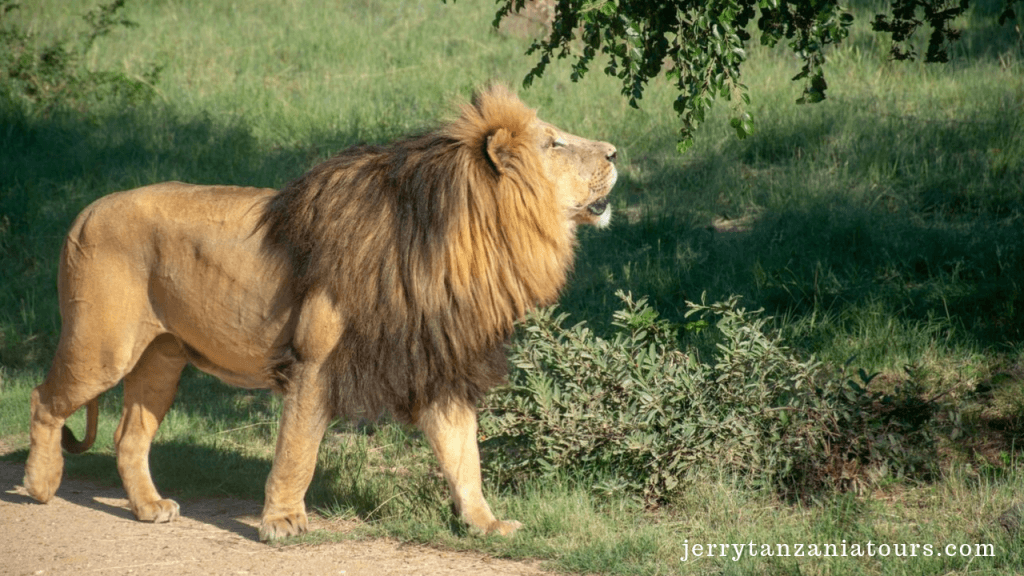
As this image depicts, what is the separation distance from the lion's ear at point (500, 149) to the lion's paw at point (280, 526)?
1.53m

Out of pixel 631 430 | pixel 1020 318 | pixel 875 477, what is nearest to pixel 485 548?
pixel 631 430

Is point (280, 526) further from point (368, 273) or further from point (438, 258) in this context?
point (438, 258)

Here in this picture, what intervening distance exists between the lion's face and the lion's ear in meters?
0.16

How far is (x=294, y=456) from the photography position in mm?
4051

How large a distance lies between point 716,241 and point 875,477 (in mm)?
2975

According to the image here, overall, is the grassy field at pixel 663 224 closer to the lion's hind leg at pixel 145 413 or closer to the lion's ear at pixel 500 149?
the lion's hind leg at pixel 145 413

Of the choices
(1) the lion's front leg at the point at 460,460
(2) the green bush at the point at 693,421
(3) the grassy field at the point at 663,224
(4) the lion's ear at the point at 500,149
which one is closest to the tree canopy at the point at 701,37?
(4) the lion's ear at the point at 500,149

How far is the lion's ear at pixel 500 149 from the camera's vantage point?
388cm

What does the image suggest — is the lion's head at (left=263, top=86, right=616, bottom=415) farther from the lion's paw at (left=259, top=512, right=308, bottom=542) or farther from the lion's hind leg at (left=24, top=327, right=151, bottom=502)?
the lion's hind leg at (left=24, top=327, right=151, bottom=502)

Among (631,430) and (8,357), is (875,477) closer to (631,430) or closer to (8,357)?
(631,430)

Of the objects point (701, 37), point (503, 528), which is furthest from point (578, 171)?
point (503, 528)

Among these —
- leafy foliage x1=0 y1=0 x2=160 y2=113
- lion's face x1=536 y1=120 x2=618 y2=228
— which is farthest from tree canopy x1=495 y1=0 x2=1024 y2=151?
leafy foliage x1=0 y1=0 x2=160 y2=113

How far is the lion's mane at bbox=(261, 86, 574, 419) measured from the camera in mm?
3912

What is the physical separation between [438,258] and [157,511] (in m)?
1.75
